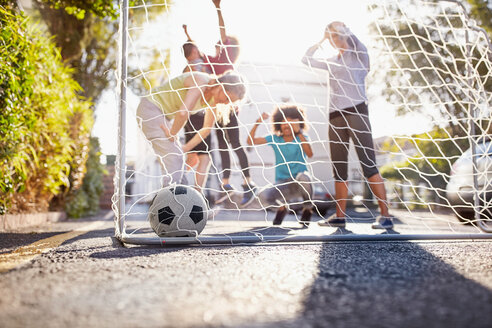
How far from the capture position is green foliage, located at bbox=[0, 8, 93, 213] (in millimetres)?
3004

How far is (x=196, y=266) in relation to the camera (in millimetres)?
1657

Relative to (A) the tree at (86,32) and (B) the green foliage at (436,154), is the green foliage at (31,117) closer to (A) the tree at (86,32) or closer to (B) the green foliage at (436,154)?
(A) the tree at (86,32)

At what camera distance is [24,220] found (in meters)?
3.79

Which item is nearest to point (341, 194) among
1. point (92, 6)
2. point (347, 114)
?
point (347, 114)

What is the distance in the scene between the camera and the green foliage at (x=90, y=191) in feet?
18.3

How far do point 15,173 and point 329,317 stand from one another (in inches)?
136

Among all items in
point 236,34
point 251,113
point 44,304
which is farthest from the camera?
point 251,113

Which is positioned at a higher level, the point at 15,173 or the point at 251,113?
the point at 251,113

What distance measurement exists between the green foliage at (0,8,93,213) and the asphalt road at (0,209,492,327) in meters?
1.47

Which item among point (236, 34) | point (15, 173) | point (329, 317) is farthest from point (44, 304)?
point (236, 34)

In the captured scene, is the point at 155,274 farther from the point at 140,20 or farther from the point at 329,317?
the point at 140,20

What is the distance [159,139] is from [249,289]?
2316 mm

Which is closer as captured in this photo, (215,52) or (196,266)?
(196,266)

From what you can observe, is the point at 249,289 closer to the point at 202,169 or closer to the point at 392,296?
the point at 392,296
